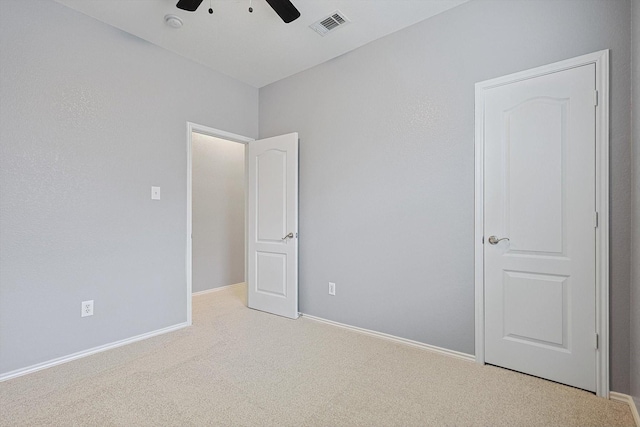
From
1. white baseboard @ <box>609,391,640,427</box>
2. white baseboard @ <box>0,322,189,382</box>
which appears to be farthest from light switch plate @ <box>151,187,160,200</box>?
white baseboard @ <box>609,391,640,427</box>

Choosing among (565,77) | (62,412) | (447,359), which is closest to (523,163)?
(565,77)

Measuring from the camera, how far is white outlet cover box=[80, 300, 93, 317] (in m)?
2.52

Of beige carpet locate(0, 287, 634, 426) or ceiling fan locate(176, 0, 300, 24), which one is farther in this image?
ceiling fan locate(176, 0, 300, 24)

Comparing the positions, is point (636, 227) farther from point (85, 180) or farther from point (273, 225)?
point (85, 180)

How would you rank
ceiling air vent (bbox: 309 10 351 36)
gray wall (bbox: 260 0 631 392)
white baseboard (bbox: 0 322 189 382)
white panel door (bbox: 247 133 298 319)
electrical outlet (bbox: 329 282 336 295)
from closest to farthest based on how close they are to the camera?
gray wall (bbox: 260 0 631 392) → white baseboard (bbox: 0 322 189 382) → ceiling air vent (bbox: 309 10 351 36) → electrical outlet (bbox: 329 282 336 295) → white panel door (bbox: 247 133 298 319)

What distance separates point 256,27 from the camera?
2701 mm

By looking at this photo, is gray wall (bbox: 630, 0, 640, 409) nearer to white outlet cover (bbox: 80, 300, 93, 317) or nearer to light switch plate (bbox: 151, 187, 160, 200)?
light switch plate (bbox: 151, 187, 160, 200)

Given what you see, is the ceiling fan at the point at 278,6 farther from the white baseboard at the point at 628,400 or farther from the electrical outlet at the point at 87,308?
the white baseboard at the point at 628,400

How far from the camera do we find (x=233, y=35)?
9.27ft

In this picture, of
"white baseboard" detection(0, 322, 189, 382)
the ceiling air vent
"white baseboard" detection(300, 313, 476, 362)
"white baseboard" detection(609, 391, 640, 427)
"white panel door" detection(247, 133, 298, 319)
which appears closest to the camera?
"white baseboard" detection(609, 391, 640, 427)

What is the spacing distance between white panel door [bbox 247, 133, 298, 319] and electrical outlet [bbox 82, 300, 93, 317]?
5.31ft

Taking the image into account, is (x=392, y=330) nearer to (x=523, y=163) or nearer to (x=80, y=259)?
(x=523, y=163)

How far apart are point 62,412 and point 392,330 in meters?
2.39

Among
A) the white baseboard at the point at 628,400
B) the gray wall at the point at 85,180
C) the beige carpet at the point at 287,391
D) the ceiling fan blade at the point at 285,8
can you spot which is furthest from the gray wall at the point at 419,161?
the gray wall at the point at 85,180
